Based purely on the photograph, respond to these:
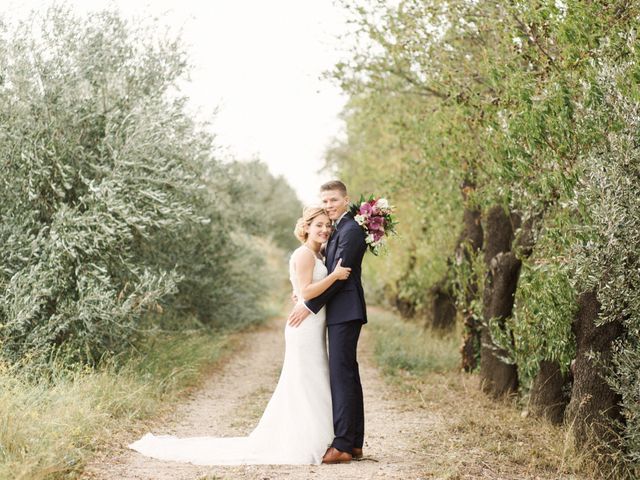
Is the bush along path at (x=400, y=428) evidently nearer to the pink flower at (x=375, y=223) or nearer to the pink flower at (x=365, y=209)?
the pink flower at (x=375, y=223)

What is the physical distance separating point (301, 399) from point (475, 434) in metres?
2.51

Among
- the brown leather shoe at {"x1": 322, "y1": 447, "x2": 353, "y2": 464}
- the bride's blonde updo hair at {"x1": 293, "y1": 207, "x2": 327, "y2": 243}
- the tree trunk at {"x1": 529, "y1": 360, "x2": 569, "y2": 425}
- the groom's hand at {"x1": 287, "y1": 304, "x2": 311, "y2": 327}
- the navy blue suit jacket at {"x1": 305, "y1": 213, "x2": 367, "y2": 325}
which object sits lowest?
the brown leather shoe at {"x1": 322, "y1": 447, "x2": 353, "y2": 464}

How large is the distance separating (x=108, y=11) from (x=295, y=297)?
656cm

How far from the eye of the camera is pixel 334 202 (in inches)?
282

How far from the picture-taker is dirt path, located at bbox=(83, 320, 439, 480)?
6449 mm

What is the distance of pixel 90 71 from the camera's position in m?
11.2

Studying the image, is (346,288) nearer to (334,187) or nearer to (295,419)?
(334,187)

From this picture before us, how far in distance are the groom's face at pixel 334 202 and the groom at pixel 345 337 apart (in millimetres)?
180

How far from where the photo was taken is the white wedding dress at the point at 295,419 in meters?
6.96

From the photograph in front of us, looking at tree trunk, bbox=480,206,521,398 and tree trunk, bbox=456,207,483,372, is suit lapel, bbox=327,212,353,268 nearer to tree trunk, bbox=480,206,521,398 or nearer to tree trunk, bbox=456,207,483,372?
tree trunk, bbox=480,206,521,398

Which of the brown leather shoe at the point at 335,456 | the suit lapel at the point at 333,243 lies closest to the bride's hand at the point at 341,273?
the suit lapel at the point at 333,243

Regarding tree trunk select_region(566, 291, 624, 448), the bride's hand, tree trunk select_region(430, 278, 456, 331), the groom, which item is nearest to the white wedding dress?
the groom

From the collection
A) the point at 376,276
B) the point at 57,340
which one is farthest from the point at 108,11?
the point at 376,276

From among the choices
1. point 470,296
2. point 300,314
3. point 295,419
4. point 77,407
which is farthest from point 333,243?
point 470,296
